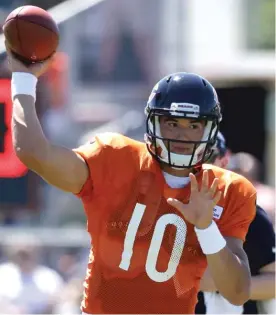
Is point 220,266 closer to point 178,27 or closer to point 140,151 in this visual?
point 140,151

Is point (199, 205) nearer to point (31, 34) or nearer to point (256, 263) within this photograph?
point (31, 34)

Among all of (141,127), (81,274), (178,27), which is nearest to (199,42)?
(178,27)

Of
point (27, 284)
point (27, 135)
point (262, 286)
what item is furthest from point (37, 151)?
point (27, 284)

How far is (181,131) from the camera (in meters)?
3.84

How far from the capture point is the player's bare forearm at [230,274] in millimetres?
3689

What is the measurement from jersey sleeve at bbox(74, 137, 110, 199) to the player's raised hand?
304 millimetres

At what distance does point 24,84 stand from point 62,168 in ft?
1.01

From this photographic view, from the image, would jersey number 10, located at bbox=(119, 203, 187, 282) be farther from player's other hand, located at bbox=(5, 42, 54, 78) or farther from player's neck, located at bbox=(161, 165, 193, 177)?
player's other hand, located at bbox=(5, 42, 54, 78)

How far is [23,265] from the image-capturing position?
9.00 meters

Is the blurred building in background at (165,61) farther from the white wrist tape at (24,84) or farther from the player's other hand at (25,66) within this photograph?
the white wrist tape at (24,84)

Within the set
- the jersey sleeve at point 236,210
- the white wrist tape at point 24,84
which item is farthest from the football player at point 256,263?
the white wrist tape at point 24,84

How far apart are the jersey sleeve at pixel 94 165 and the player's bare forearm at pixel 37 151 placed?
72 mm

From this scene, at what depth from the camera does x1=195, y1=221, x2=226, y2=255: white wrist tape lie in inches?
144

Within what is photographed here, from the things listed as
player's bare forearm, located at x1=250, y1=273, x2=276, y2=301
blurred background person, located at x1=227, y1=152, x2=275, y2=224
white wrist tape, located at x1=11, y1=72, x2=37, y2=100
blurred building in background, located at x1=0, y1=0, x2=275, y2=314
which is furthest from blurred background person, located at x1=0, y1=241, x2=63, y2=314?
white wrist tape, located at x1=11, y1=72, x2=37, y2=100
